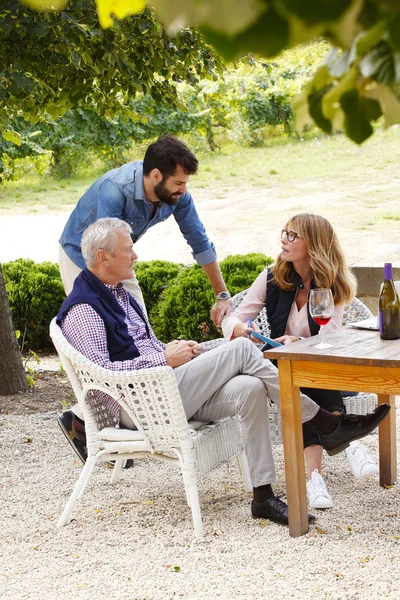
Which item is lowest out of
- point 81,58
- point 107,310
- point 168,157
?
point 107,310

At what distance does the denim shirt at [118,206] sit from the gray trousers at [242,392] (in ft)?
3.51

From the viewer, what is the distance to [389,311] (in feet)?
9.99

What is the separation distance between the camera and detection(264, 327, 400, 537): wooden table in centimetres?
270

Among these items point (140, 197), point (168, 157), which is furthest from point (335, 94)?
point (140, 197)

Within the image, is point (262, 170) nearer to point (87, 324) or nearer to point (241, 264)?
point (241, 264)

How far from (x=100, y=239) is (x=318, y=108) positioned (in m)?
2.56

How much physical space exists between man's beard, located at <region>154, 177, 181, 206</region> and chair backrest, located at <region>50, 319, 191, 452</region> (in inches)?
41.5

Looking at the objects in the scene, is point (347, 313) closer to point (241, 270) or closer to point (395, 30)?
point (241, 270)

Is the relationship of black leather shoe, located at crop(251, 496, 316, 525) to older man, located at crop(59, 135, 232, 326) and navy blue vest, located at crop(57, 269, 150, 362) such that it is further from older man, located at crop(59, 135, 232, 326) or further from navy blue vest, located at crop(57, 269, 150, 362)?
older man, located at crop(59, 135, 232, 326)

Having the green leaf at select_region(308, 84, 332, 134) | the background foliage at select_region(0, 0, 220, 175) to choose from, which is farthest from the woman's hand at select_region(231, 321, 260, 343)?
the green leaf at select_region(308, 84, 332, 134)

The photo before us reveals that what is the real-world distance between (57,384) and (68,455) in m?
1.51

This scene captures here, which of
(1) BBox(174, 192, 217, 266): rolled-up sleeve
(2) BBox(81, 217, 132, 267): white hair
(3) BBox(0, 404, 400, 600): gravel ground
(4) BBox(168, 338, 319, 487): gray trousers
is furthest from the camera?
(1) BBox(174, 192, 217, 266): rolled-up sleeve

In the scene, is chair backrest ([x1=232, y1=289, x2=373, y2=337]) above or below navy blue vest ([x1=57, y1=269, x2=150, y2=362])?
below

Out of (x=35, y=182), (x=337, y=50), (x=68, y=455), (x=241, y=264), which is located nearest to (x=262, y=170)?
(x=35, y=182)
